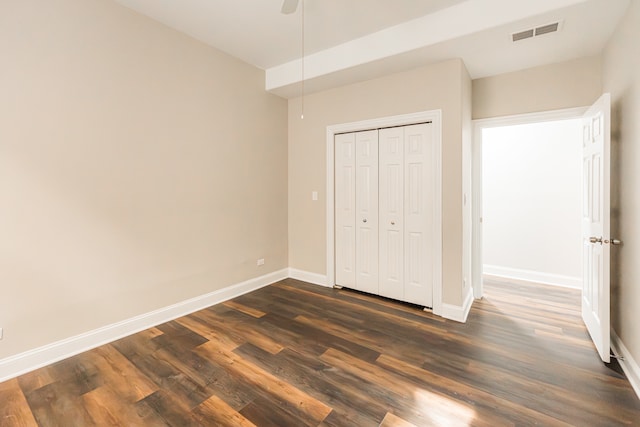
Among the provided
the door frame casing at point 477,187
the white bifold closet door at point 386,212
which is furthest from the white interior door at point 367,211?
the door frame casing at point 477,187

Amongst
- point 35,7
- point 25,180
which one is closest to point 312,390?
point 25,180

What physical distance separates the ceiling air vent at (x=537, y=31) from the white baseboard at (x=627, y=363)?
264 cm

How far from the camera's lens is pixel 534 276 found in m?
4.36

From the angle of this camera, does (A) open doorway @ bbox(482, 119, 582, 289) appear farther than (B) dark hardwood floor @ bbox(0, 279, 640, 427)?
Yes

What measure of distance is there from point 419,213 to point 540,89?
6.15ft

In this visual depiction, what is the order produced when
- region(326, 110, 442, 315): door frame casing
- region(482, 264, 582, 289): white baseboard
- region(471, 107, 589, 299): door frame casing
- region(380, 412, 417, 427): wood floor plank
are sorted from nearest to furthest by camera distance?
region(380, 412, 417, 427): wood floor plank, region(326, 110, 442, 315): door frame casing, region(471, 107, 589, 299): door frame casing, region(482, 264, 582, 289): white baseboard

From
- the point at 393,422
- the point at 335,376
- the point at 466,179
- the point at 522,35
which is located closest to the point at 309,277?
the point at 335,376

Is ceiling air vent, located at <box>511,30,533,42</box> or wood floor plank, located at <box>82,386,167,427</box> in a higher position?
ceiling air vent, located at <box>511,30,533,42</box>

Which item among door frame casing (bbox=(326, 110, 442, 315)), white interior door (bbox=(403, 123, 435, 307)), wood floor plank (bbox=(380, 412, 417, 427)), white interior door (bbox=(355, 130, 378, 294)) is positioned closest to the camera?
wood floor plank (bbox=(380, 412, 417, 427))

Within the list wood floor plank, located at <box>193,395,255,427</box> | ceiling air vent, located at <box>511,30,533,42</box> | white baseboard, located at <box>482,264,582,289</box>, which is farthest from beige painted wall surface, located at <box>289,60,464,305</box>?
wood floor plank, located at <box>193,395,255,427</box>

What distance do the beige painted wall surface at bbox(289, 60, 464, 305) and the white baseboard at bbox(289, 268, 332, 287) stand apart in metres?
0.07

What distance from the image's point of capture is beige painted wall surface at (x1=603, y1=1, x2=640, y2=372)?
2.08 meters

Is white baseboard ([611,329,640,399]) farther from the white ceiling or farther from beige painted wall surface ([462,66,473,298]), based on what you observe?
the white ceiling

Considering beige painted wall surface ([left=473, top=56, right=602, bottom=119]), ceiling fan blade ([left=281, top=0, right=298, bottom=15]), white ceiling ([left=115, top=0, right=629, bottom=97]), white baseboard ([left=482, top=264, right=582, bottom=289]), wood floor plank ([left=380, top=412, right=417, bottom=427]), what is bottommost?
wood floor plank ([left=380, top=412, right=417, bottom=427])
